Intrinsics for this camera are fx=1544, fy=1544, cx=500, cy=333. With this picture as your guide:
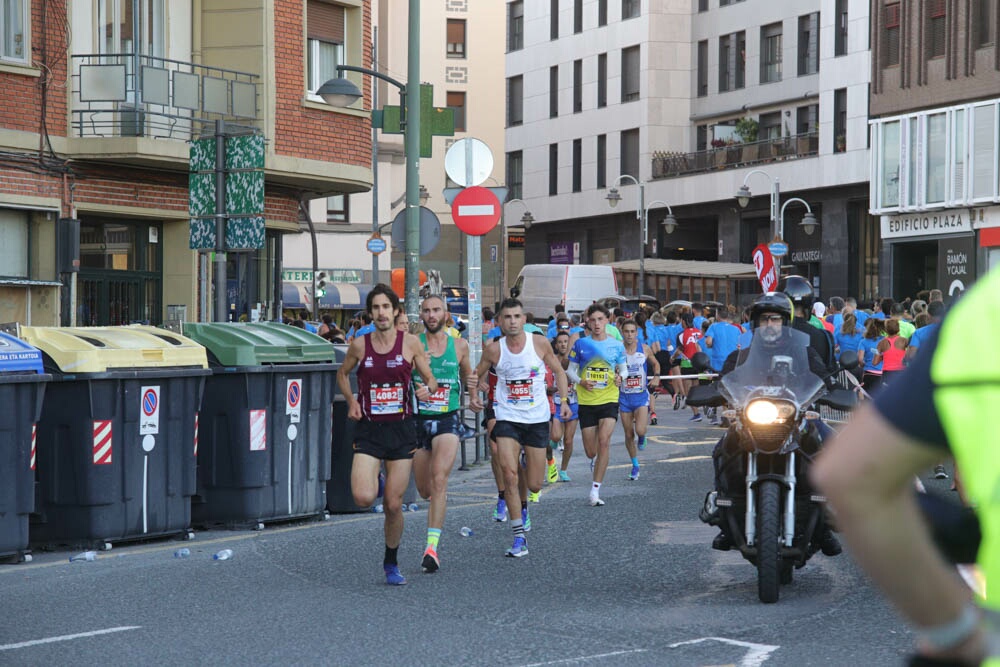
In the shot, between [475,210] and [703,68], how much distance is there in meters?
44.2

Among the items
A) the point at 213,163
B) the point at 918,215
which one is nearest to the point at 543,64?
the point at 918,215

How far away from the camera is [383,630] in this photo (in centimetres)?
748

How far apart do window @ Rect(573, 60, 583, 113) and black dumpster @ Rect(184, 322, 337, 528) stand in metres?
51.7

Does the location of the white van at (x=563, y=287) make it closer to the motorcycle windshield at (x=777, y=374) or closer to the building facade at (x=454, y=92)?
the building facade at (x=454, y=92)

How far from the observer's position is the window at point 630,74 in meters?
59.1

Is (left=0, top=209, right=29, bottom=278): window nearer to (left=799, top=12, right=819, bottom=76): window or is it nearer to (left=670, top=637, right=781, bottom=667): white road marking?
(left=670, top=637, right=781, bottom=667): white road marking

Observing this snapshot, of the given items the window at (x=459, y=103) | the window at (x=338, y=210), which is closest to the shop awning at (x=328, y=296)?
the window at (x=338, y=210)

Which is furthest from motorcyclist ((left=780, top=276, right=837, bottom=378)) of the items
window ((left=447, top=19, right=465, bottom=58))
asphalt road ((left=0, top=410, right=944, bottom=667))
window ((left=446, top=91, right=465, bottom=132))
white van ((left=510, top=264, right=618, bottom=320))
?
window ((left=447, top=19, right=465, bottom=58))

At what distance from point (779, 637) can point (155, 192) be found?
1516cm

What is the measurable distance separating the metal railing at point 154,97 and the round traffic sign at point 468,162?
4522mm

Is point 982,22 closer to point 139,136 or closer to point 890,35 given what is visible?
point 890,35

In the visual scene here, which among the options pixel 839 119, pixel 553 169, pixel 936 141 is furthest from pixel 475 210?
pixel 553 169

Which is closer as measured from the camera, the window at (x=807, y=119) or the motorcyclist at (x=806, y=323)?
the motorcyclist at (x=806, y=323)

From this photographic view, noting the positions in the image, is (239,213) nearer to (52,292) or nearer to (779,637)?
(52,292)
